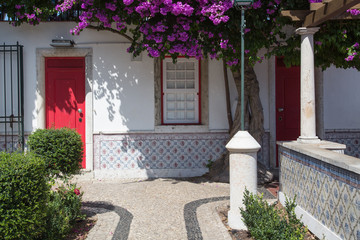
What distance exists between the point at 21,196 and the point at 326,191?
3.11 metres

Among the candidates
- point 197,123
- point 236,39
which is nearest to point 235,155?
point 236,39

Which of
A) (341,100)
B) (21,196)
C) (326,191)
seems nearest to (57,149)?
(21,196)

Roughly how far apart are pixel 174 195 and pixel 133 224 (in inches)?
61.6

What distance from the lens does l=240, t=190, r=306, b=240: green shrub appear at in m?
3.65

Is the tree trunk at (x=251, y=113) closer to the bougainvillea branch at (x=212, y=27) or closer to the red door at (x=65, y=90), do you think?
the bougainvillea branch at (x=212, y=27)

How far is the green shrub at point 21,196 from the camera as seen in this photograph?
330 cm

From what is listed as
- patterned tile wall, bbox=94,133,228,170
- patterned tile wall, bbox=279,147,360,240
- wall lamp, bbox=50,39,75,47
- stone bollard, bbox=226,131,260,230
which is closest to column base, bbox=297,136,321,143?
patterned tile wall, bbox=279,147,360,240

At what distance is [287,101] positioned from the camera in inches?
341

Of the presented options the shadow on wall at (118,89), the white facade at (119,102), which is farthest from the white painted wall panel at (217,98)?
the shadow on wall at (118,89)

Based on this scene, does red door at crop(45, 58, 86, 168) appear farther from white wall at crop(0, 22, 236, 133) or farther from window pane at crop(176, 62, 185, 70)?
window pane at crop(176, 62, 185, 70)

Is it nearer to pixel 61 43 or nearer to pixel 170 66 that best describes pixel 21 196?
pixel 61 43

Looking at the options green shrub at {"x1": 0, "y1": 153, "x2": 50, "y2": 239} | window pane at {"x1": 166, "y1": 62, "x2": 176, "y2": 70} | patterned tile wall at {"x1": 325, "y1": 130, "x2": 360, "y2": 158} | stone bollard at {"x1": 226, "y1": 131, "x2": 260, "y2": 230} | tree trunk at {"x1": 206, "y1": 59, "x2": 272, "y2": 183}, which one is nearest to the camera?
green shrub at {"x1": 0, "y1": 153, "x2": 50, "y2": 239}

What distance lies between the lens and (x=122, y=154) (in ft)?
26.7

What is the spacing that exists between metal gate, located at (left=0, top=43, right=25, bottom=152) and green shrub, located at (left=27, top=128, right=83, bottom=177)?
135 inches
